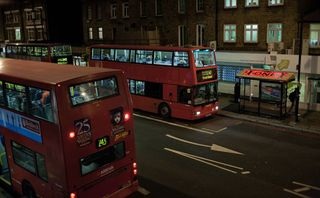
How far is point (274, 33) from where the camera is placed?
22547 mm

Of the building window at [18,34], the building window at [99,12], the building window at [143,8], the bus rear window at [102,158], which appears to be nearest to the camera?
the bus rear window at [102,158]

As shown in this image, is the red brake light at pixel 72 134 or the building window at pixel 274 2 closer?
the red brake light at pixel 72 134

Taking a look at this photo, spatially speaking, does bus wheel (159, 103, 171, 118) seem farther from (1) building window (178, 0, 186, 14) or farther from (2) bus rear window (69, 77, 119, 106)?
(1) building window (178, 0, 186, 14)

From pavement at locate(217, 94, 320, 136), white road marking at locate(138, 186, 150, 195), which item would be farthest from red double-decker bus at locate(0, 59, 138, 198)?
pavement at locate(217, 94, 320, 136)

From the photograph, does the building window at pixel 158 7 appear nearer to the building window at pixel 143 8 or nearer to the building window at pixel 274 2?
the building window at pixel 143 8

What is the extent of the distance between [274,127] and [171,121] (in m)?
5.33

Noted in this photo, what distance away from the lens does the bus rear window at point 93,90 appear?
294 inches

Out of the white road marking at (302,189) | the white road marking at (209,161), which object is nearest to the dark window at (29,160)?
the white road marking at (209,161)

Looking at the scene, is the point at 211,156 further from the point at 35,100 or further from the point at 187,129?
the point at 35,100

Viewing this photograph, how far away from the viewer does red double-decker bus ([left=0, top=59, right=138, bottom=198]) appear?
7.38 m

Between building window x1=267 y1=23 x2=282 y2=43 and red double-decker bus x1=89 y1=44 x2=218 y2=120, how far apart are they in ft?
23.7

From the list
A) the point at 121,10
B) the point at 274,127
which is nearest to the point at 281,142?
the point at 274,127

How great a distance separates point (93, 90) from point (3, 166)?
4836 mm

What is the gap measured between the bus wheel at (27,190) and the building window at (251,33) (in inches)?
739
